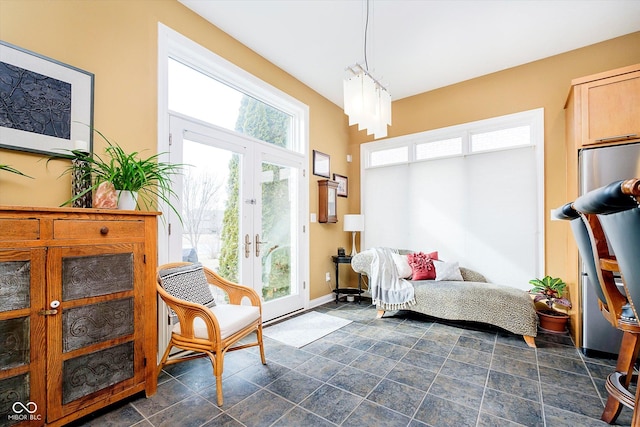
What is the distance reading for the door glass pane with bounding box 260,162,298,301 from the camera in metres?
3.33

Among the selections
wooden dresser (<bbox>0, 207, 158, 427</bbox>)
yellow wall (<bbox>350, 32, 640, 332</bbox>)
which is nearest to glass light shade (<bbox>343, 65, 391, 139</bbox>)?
wooden dresser (<bbox>0, 207, 158, 427</bbox>)

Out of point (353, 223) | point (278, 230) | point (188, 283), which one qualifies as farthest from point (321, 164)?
point (188, 283)

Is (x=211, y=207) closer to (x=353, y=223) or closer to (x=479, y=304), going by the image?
(x=353, y=223)

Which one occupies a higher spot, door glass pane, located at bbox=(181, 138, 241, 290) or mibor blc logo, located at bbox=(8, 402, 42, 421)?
door glass pane, located at bbox=(181, 138, 241, 290)

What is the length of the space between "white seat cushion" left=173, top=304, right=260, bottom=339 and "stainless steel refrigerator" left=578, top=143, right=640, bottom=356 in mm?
2815

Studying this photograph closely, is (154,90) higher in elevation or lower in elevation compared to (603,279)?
higher

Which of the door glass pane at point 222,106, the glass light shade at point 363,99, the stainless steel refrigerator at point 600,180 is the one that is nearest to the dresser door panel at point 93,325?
the door glass pane at point 222,106

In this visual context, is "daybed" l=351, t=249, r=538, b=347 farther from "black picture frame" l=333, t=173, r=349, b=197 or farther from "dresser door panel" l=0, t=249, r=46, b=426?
"dresser door panel" l=0, t=249, r=46, b=426

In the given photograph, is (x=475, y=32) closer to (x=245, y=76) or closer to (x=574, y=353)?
(x=245, y=76)

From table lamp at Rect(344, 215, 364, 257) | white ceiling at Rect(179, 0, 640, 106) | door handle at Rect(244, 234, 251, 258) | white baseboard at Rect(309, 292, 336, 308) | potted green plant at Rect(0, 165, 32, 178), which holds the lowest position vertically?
white baseboard at Rect(309, 292, 336, 308)

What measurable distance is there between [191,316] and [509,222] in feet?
11.6

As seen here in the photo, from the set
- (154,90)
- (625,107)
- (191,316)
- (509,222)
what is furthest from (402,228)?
(154,90)

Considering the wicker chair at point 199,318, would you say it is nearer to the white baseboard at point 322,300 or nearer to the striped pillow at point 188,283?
the striped pillow at point 188,283

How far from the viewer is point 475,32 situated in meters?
2.83
